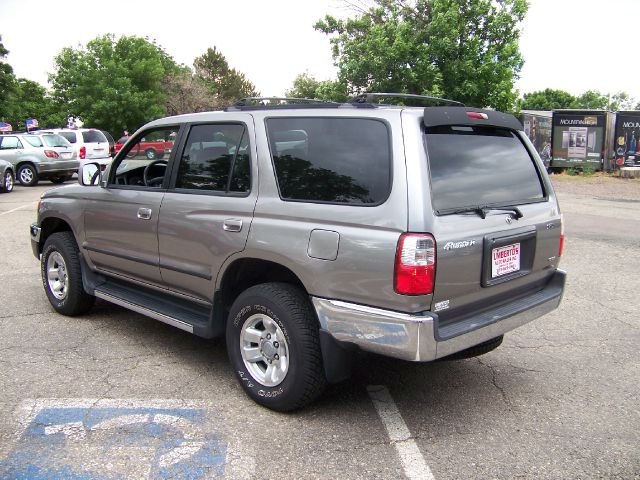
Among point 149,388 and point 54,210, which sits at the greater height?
point 54,210

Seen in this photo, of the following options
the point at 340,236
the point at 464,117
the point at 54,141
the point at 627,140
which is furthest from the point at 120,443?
the point at 627,140

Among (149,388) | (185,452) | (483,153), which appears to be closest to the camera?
(185,452)

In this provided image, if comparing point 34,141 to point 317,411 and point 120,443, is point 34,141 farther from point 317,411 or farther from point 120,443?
point 317,411

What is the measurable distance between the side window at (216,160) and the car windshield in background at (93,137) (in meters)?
20.2

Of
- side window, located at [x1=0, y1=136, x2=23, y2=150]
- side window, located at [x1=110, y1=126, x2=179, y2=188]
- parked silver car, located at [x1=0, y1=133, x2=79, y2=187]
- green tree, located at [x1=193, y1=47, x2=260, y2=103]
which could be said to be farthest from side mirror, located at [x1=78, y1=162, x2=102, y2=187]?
green tree, located at [x1=193, y1=47, x2=260, y2=103]

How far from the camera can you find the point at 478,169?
11.5 ft

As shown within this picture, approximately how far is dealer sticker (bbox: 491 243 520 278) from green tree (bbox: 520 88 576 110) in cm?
9631

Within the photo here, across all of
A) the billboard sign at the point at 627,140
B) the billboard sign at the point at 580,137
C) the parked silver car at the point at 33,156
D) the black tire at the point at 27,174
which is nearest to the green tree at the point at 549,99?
the billboard sign at the point at 627,140

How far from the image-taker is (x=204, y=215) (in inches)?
154

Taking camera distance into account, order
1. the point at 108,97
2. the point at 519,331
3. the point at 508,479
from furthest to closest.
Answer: the point at 108,97
the point at 519,331
the point at 508,479

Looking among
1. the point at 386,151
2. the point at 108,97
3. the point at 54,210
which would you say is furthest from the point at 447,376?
the point at 108,97

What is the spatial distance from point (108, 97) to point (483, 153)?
1654 inches

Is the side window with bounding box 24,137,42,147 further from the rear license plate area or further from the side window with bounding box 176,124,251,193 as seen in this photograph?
the rear license plate area

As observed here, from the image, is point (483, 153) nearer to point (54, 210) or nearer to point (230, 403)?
point (230, 403)
